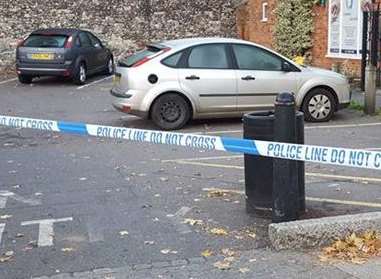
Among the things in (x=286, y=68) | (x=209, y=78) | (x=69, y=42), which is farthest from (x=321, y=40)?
(x=209, y=78)

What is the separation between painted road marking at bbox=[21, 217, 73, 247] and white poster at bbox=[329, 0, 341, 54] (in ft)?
44.0

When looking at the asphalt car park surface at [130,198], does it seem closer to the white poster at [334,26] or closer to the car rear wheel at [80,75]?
the white poster at [334,26]

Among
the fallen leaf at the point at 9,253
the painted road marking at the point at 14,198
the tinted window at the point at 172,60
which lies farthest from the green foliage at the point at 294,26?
the fallen leaf at the point at 9,253

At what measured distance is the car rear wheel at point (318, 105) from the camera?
1172 cm

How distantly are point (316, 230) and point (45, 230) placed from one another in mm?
2400

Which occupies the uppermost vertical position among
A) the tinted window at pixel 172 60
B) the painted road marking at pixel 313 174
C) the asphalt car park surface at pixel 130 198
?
the tinted window at pixel 172 60

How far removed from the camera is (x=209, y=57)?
11375 millimetres

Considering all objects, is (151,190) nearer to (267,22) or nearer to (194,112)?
(194,112)

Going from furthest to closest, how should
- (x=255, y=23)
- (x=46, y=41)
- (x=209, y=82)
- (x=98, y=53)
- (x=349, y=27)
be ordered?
1. (x=255, y=23)
2. (x=98, y=53)
3. (x=46, y=41)
4. (x=349, y=27)
5. (x=209, y=82)

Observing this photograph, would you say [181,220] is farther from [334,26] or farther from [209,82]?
[334,26]

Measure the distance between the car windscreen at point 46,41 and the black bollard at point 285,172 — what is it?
14.5m

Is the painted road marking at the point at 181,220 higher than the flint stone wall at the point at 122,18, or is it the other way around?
the flint stone wall at the point at 122,18

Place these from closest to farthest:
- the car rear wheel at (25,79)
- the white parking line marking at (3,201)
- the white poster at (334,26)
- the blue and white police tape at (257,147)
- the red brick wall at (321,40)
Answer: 1. the blue and white police tape at (257,147)
2. the white parking line marking at (3,201)
3. the white poster at (334,26)
4. the red brick wall at (321,40)
5. the car rear wheel at (25,79)

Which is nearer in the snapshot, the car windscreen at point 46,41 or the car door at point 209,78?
the car door at point 209,78
